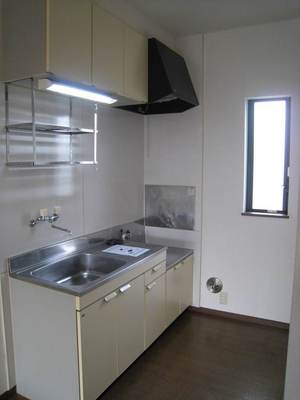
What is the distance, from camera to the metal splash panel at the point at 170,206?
11.5ft

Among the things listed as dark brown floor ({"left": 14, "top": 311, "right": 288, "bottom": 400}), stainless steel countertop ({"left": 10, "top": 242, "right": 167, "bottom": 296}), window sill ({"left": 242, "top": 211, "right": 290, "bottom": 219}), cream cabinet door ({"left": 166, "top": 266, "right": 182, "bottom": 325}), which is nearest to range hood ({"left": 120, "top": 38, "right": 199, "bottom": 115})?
window sill ({"left": 242, "top": 211, "right": 290, "bottom": 219})

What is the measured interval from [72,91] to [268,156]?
197 centimetres

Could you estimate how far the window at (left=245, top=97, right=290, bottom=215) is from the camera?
3105 mm

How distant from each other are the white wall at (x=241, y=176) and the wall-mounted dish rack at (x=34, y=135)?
134 cm

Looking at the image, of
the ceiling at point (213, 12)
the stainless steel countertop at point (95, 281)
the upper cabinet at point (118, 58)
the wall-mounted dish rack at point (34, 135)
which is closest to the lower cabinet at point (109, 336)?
the stainless steel countertop at point (95, 281)

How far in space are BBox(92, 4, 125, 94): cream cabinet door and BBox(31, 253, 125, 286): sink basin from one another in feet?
4.13

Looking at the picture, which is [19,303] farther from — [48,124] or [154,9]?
[154,9]

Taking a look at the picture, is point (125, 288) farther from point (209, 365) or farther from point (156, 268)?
point (209, 365)

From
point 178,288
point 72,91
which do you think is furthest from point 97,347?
point 72,91

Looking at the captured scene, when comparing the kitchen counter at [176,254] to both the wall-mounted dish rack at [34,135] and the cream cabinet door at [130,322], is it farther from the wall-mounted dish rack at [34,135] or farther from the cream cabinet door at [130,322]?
the wall-mounted dish rack at [34,135]

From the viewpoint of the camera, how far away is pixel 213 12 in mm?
2807

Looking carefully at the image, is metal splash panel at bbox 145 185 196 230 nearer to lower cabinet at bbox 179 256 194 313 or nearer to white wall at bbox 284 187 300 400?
lower cabinet at bbox 179 256 194 313

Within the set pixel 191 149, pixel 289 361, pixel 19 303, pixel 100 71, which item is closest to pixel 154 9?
pixel 100 71

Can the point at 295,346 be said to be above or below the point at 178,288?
above
